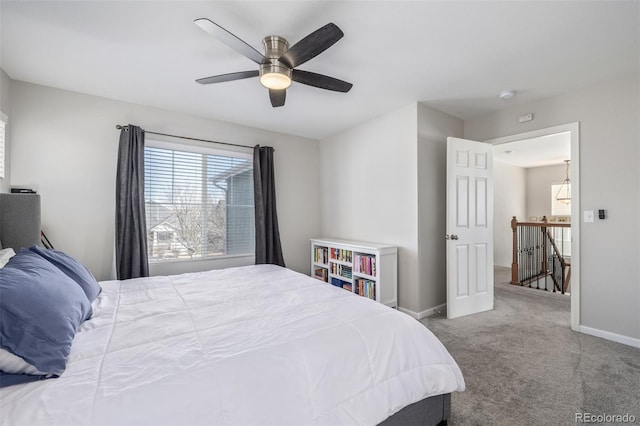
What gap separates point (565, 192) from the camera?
6723mm

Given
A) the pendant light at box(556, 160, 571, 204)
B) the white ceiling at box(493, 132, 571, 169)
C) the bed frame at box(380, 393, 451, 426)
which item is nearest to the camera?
the bed frame at box(380, 393, 451, 426)

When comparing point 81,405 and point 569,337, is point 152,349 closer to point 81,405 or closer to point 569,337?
point 81,405

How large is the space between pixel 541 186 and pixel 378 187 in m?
6.10

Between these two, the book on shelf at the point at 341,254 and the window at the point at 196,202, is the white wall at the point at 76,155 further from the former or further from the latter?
the book on shelf at the point at 341,254

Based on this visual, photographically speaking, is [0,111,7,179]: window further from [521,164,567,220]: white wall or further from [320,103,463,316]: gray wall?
[521,164,567,220]: white wall

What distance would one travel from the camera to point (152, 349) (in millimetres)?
1187

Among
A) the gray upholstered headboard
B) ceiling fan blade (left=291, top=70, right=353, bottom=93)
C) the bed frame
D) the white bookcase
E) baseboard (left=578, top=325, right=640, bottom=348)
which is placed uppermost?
ceiling fan blade (left=291, top=70, right=353, bottom=93)

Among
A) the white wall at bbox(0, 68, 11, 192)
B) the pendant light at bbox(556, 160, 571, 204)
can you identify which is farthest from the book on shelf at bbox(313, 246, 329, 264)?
the pendant light at bbox(556, 160, 571, 204)

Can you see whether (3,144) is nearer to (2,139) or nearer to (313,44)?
(2,139)

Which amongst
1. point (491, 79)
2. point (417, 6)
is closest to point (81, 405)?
point (417, 6)

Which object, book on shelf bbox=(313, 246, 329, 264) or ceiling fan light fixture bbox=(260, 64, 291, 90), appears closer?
ceiling fan light fixture bbox=(260, 64, 291, 90)

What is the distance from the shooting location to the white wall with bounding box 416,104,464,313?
10.6ft

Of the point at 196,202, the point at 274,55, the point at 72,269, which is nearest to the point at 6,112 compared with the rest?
the point at 196,202

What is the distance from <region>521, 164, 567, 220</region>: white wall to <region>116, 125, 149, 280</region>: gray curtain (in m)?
8.69
